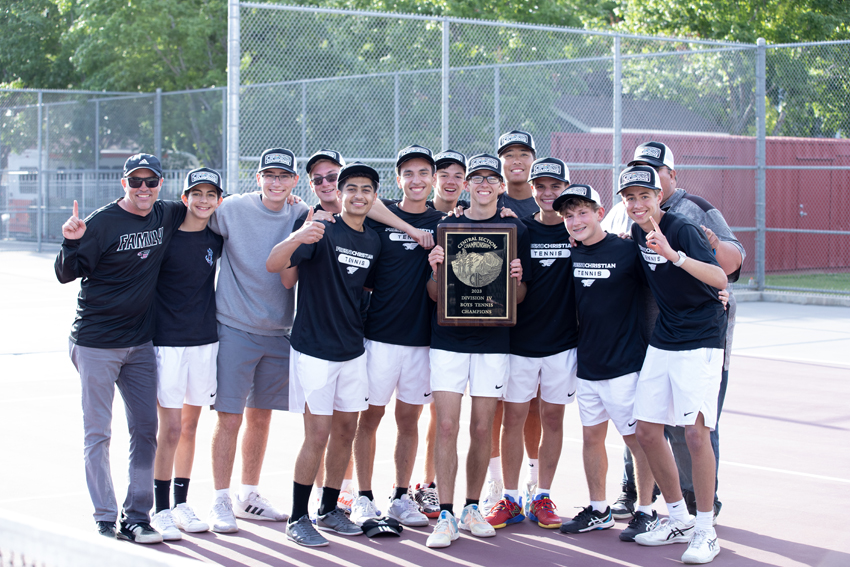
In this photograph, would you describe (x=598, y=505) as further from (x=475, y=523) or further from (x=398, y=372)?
(x=398, y=372)

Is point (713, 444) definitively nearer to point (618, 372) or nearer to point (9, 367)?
point (618, 372)

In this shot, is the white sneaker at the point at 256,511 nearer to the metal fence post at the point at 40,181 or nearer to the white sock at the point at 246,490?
the white sock at the point at 246,490

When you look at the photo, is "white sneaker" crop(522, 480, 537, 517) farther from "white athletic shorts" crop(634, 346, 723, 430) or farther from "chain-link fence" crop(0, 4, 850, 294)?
"chain-link fence" crop(0, 4, 850, 294)

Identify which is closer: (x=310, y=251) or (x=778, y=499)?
(x=310, y=251)

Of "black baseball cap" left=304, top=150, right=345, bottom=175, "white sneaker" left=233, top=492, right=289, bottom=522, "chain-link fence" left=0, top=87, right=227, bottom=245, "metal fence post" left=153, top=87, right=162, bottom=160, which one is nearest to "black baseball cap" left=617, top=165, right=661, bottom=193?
"black baseball cap" left=304, top=150, right=345, bottom=175

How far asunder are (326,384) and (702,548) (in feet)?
7.66

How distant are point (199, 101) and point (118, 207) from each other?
22584 mm

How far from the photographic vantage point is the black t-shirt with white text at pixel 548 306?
5874 mm

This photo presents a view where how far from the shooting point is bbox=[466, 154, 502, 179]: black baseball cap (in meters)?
5.74

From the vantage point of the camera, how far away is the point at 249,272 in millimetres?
5875

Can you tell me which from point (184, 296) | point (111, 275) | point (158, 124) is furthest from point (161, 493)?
point (158, 124)

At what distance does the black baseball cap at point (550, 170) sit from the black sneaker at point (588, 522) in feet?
6.82

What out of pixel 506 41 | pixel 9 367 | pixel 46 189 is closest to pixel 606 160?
pixel 506 41

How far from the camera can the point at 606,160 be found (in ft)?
62.1
